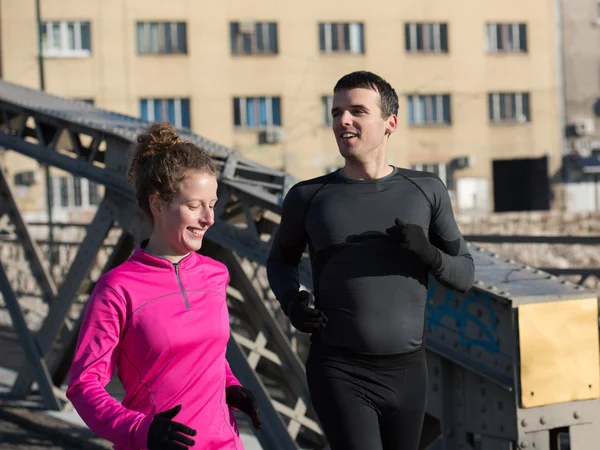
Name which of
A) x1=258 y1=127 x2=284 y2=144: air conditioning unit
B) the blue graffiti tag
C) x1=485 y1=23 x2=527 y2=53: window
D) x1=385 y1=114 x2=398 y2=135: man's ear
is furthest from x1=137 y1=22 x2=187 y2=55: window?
x1=385 y1=114 x2=398 y2=135: man's ear

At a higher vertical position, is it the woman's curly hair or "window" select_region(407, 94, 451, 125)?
"window" select_region(407, 94, 451, 125)

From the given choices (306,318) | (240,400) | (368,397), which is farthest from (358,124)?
(240,400)

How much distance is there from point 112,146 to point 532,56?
3704cm

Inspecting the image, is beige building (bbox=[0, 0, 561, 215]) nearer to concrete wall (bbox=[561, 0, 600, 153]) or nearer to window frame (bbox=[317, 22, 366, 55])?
window frame (bbox=[317, 22, 366, 55])

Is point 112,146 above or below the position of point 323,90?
below

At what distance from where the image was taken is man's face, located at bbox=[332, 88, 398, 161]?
3941mm

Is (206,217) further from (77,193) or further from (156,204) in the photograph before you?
(77,193)

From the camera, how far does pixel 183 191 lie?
10.8 ft

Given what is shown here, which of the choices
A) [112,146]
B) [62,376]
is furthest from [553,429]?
[62,376]

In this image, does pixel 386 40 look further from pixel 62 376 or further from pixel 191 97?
pixel 62 376

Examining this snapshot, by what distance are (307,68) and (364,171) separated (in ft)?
122

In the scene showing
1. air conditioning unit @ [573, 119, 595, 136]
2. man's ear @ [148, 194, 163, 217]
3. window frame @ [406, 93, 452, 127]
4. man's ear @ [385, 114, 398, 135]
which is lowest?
man's ear @ [148, 194, 163, 217]

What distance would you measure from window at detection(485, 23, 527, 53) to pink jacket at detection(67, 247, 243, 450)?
40.8 meters

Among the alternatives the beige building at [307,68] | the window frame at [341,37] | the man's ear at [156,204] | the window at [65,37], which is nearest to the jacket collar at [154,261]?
the man's ear at [156,204]
